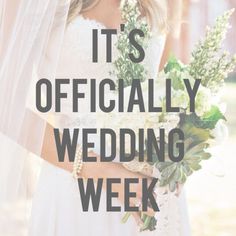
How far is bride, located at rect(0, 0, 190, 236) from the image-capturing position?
1.23m

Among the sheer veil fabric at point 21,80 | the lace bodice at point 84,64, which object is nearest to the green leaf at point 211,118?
the lace bodice at point 84,64

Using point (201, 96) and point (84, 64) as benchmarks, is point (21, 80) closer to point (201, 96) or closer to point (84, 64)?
point (84, 64)

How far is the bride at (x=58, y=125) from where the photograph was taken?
4.02 ft

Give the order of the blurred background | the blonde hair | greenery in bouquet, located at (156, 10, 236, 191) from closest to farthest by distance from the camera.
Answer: greenery in bouquet, located at (156, 10, 236, 191) → the blonde hair → the blurred background

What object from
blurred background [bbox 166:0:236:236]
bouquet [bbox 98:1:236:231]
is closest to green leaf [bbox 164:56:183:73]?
bouquet [bbox 98:1:236:231]

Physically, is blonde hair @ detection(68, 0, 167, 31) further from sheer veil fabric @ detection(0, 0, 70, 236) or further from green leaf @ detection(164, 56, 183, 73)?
green leaf @ detection(164, 56, 183, 73)

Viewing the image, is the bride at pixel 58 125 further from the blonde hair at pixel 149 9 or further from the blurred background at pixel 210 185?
the blurred background at pixel 210 185

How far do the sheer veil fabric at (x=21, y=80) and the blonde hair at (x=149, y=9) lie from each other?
0.12 metres

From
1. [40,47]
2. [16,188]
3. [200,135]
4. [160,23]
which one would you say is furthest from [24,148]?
[160,23]

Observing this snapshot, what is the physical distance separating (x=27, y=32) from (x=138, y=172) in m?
0.30

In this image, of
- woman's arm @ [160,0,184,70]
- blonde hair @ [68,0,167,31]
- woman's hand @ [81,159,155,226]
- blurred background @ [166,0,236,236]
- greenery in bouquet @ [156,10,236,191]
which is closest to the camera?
greenery in bouquet @ [156,10,236,191]

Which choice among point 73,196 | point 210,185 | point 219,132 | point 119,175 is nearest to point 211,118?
point 219,132

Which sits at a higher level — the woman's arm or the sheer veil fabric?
the woman's arm

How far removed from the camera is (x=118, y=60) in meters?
1.17
